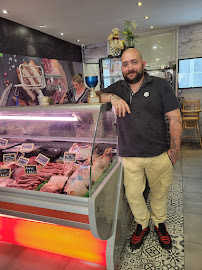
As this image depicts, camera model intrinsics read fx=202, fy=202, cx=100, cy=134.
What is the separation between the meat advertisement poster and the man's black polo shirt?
82.7 inches

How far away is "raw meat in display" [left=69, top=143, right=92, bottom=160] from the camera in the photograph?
6.65 feet

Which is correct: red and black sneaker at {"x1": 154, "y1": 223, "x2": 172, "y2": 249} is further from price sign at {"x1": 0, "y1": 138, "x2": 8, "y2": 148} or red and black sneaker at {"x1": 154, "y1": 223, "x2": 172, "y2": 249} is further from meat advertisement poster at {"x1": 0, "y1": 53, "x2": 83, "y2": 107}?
meat advertisement poster at {"x1": 0, "y1": 53, "x2": 83, "y2": 107}

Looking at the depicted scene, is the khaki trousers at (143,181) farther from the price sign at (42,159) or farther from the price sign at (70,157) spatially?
the price sign at (42,159)

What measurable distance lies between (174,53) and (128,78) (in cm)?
518

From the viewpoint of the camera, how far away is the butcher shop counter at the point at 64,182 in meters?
1.54

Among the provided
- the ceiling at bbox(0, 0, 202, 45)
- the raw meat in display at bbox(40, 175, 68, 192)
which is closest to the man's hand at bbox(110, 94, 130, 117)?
the raw meat in display at bbox(40, 175, 68, 192)

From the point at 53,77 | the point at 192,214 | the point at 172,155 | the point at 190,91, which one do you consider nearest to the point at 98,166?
the point at 172,155

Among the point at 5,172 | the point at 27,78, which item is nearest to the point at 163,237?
the point at 5,172

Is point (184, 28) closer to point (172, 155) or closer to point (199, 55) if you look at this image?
point (199, 55)

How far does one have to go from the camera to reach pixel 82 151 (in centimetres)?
206

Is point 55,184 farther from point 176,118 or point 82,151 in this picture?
point 176,118

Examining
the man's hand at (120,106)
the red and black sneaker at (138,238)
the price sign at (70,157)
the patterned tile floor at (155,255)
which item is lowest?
the patterned tile floor at (155,255)

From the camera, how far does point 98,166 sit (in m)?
1.67

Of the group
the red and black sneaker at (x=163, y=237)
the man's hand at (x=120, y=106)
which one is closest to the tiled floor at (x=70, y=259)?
the red and black sneaker at (x=163, y=237)
